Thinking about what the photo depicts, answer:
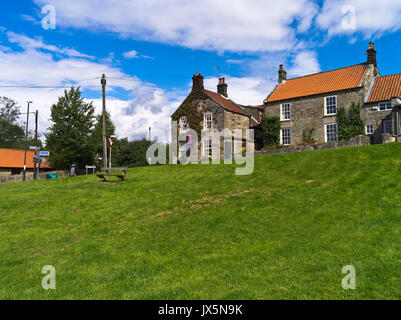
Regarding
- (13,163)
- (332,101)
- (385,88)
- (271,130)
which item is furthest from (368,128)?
(13,163)

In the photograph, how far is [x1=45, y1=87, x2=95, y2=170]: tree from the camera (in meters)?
44.0

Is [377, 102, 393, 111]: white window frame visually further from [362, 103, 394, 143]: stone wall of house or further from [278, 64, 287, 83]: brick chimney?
[278, 64, 287, 83]: brick chimney

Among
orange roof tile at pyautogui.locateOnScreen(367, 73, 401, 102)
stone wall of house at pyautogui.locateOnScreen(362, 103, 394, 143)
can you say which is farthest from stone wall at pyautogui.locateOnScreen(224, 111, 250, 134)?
orange roof tile at pyautogui.locateOnScreen(367, 73, 401, 102)

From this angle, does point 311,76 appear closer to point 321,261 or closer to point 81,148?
point 81,148

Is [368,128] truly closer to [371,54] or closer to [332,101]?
[332,101]

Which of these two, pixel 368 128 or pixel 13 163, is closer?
pixel 368 128

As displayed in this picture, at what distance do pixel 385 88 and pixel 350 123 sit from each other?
519cm

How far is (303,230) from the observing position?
9.69 metres

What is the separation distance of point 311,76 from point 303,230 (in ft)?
114

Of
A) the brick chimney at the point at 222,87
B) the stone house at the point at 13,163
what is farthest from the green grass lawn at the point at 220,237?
the stone house at the point at 13,163

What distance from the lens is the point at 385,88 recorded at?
3291 cm

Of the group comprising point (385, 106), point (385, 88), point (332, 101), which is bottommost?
point (385, 106)

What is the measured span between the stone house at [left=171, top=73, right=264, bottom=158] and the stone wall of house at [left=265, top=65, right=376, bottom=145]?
4.49m
